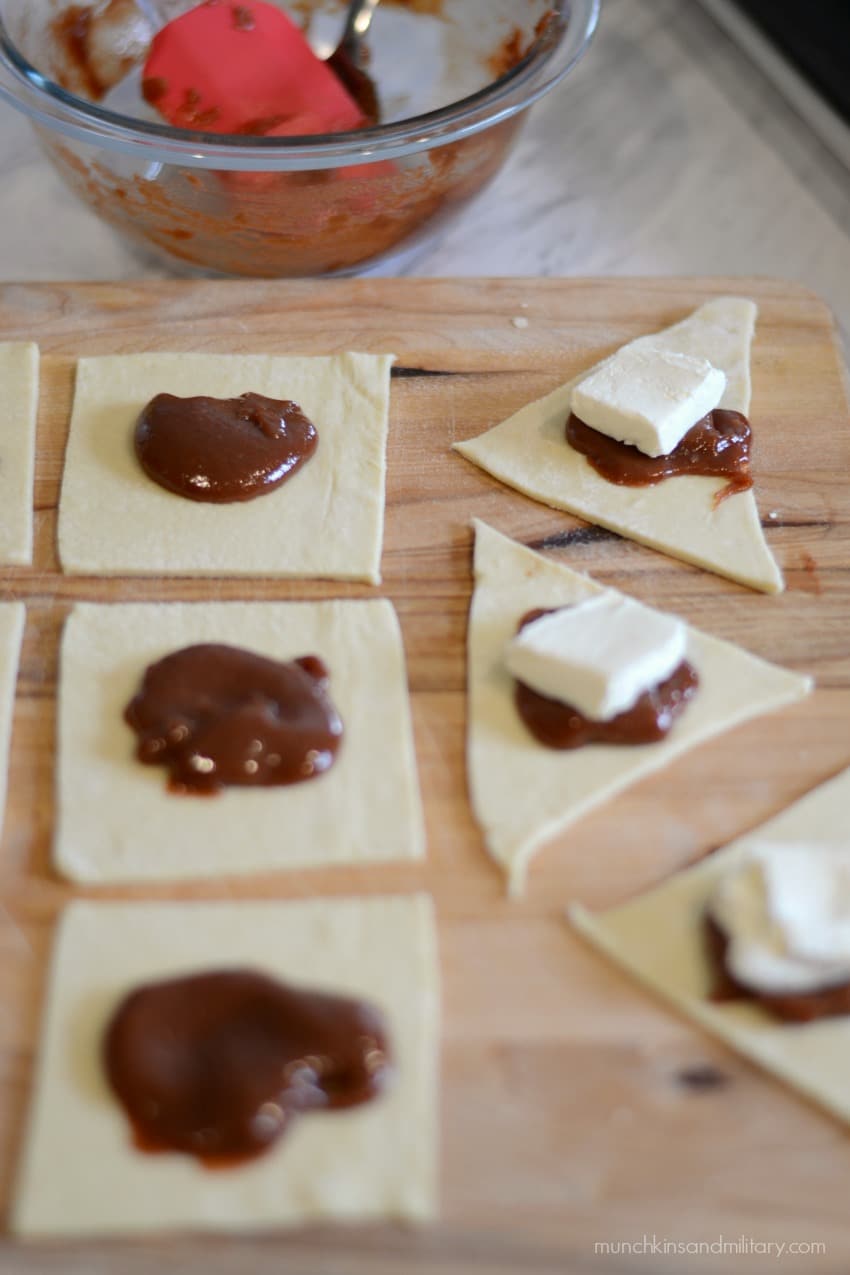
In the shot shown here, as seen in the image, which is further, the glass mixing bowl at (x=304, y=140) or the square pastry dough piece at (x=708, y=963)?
the glass mixing bowl at (x=304, y=140)

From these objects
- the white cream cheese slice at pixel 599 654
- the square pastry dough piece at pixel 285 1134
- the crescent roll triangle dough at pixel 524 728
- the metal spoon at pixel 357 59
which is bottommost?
the square pastry dough piece at pixel 285 1134

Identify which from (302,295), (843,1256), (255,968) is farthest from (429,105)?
(843,1256)

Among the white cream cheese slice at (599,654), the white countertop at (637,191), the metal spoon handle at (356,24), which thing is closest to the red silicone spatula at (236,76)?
the metal spoon handle at (356,24)

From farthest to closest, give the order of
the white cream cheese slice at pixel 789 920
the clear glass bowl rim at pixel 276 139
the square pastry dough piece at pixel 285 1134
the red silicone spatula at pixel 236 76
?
the red silicone spatula at pixel 236 76
the clear glass bowl rim at pixel 276 139
the white cream cheese slice at pixel 789 920
the square pastry dough piece at pixel 285 1134

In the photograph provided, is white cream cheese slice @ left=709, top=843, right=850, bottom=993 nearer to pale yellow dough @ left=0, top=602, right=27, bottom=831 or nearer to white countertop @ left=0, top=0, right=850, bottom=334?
pale yellow dough @ left=0, top=602, right=27, bottom=831

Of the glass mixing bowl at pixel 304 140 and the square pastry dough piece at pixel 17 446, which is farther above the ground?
the glass mixing bowl at pixel 304 140

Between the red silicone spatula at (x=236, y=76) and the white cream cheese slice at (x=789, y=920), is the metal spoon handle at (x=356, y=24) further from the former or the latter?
the white cream cheese slice at (x=789, y=920)

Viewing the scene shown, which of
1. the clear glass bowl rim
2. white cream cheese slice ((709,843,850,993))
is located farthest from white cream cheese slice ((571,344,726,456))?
white cream cheese slice ((709,843,850,993))
